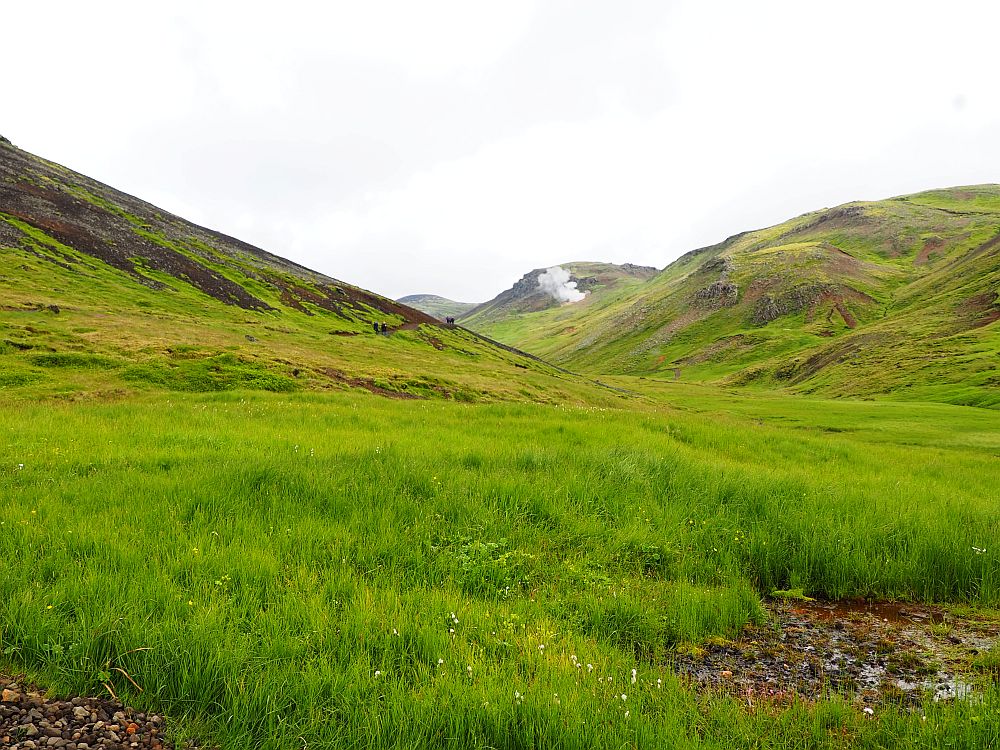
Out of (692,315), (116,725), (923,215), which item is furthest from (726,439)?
(923,215)

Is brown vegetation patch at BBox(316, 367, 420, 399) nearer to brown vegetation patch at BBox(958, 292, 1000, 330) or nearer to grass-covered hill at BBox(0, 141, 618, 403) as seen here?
grass-covered hill at BBox(0, 141, 618, 403)

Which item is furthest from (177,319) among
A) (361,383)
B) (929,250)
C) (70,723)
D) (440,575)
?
(929,250)

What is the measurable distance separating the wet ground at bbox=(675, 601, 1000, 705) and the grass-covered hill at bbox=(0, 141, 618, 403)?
2466 centimetres

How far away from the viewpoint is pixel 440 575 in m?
5.70

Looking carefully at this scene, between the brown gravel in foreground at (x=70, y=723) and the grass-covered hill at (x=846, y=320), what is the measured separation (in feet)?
206

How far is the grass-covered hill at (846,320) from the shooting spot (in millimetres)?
65312

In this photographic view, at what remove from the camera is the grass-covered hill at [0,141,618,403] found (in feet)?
84.3

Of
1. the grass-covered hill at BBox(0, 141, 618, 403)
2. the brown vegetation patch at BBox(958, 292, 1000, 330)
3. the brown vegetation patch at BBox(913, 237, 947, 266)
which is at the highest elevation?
the brown vegetation patch at BBox(913, 237, 947, 266)

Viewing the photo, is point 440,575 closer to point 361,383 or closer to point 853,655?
point 853,655

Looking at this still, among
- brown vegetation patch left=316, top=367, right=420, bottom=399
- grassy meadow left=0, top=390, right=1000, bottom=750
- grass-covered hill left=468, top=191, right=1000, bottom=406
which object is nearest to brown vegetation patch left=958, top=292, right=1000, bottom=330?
grass-covered hill left=468, top=191, right=1000, bottom=406

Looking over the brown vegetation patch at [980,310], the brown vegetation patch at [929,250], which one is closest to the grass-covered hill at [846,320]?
the brown vegetation patch at [980,310]

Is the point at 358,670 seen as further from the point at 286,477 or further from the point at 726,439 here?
the point at 726,439

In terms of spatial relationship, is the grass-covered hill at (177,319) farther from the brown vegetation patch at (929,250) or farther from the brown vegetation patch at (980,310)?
the brown vegetation patch at (929,250)

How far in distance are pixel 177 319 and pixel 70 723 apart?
56.1 metres
